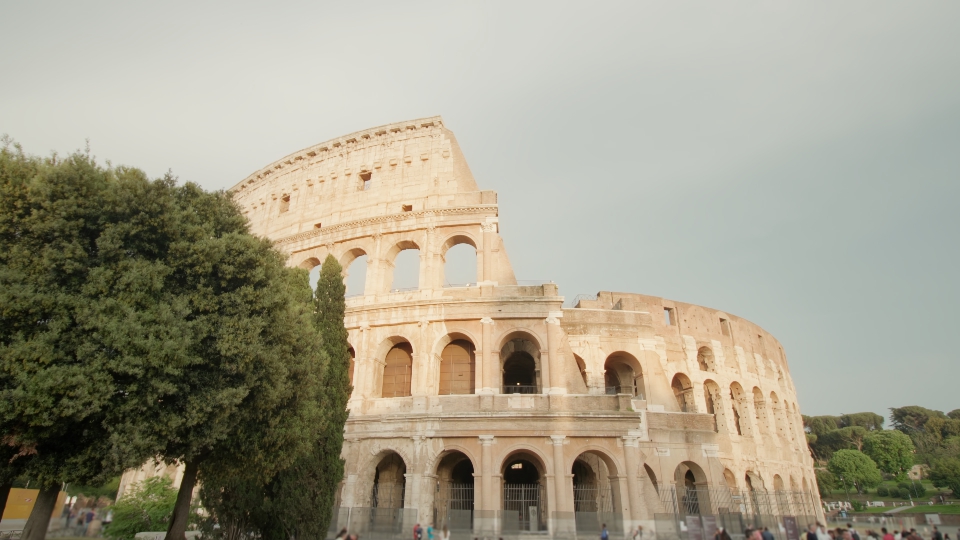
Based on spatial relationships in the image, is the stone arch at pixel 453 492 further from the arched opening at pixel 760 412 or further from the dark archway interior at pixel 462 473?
the arched opening at pixel 760 412

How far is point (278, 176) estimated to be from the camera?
25125 mm

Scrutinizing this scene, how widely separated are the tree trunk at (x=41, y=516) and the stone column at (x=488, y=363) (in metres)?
11.2

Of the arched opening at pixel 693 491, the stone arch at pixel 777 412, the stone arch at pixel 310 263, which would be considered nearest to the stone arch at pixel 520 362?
the arched opening at pixel 693 491

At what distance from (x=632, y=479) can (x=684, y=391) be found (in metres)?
10.1

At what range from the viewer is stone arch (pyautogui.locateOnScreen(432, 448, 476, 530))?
52.8 ft

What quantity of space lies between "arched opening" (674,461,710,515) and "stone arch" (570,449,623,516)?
301 cm

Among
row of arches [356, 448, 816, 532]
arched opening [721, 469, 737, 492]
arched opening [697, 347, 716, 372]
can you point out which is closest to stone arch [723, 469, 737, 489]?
arched opening [721, 469, 737, 492]

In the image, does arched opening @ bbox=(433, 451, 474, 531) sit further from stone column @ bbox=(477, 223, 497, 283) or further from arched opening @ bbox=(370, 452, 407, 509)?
stone column @ bbox=(477, 223, 497, 283)

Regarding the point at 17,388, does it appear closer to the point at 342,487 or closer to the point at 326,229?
the point at 342,487

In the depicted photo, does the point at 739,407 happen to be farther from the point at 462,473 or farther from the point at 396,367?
the point at 396,367

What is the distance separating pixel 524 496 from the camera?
725 inches

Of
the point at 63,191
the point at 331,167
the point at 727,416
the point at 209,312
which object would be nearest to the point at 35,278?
the point at 63,191

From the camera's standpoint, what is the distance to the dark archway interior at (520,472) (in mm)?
20547

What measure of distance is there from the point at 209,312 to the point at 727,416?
76.0 ft
